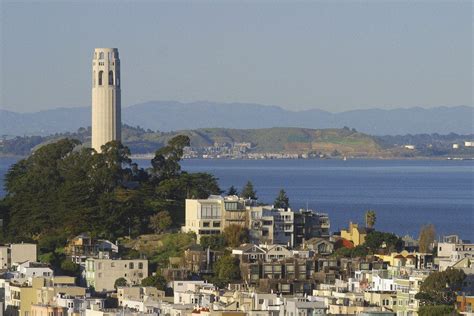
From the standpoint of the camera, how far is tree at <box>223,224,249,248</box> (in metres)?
52.7

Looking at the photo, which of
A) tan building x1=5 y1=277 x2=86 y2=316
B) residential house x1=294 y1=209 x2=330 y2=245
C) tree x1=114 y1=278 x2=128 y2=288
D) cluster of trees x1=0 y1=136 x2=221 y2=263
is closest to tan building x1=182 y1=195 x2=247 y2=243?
cluster of trees x1=0 y1=136 x2=221 y2=263

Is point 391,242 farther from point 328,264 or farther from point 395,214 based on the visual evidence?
point 395,214

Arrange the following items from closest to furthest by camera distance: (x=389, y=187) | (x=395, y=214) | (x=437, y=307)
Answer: (x=437, y=307) → (x=395, y=214) → (x=389, y=187)

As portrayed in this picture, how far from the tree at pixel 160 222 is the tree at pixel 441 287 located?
496 inches

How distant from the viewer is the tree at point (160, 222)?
54.7 meters

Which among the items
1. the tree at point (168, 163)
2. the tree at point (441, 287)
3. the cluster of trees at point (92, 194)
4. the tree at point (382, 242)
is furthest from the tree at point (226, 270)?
the tree at point (168, 163)

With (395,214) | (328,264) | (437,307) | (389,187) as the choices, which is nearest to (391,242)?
(328,264)

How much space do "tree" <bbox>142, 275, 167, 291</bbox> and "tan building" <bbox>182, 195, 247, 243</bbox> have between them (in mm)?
6078

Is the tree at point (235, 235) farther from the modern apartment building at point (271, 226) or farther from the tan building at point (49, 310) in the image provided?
the tan building at point (49, 310)

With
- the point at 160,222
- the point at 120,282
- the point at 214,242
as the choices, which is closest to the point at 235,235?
the point at 214,242

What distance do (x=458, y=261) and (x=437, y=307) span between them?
26.7 ft

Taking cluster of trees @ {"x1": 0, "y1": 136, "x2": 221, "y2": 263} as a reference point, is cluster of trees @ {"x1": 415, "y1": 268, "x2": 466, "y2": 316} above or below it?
below

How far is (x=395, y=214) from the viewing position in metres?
85.3

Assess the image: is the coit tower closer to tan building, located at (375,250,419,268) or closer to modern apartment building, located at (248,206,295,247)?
modern apartment building, located at (248,206,295,247)
